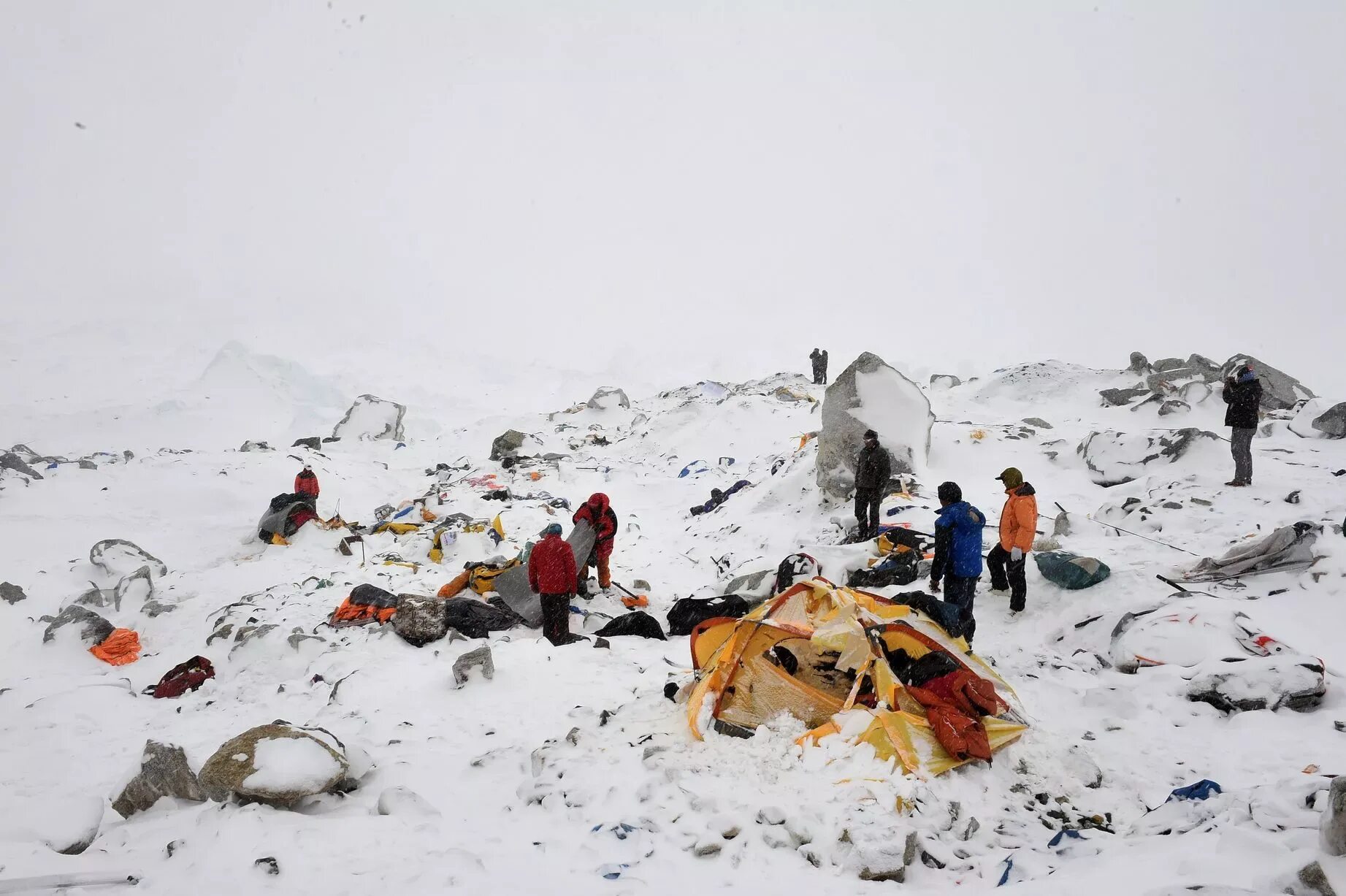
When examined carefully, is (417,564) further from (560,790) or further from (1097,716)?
Result: (1097,716)

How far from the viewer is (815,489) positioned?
11992 mm

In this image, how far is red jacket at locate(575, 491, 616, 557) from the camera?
27.7 ft

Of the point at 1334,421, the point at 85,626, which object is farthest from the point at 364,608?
the point at 1334,421

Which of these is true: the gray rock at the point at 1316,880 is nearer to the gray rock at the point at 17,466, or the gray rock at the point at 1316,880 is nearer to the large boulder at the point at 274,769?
the large boulder at the point at 274,769

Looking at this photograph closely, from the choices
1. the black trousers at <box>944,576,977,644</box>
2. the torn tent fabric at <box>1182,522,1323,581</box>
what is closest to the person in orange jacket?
the black trousers at <box>944,576,977,644</box>

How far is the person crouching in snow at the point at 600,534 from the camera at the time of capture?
845cm

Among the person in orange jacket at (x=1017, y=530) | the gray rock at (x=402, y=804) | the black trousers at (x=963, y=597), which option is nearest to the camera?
the gray rock at (x=402, y=804)

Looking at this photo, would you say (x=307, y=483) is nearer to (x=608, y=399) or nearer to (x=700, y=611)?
(x=700, y=611)

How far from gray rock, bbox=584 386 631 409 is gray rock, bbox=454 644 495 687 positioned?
23.2 meters

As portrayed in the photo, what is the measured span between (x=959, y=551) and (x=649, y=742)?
11.1 feet

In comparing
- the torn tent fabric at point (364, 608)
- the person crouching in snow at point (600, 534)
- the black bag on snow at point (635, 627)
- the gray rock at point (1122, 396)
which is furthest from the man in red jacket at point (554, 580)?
the gray rock at point (1122, 396)

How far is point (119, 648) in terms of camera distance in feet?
25.3

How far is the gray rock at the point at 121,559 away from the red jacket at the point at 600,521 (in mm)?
7643

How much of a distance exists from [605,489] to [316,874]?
14.1 meters
